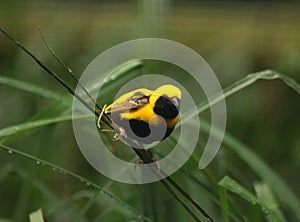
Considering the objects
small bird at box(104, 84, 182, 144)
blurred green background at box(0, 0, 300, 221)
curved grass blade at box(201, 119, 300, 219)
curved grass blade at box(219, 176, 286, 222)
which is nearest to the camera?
small bird at box(104, 84, 182, 144)

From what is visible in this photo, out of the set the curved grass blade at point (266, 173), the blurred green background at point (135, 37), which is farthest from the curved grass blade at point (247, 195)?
the curved grass blade at point (266, 173)

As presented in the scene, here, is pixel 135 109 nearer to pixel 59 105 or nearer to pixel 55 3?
pixel 59 105

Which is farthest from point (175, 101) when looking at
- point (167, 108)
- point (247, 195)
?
point (247, 195)

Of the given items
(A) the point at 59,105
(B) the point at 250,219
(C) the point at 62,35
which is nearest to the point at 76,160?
(C) the point at 62,35

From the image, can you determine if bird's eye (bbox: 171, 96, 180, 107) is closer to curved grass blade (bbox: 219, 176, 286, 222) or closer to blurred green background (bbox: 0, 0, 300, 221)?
curved grass blade (bbox: 219, 176, 286, 222)

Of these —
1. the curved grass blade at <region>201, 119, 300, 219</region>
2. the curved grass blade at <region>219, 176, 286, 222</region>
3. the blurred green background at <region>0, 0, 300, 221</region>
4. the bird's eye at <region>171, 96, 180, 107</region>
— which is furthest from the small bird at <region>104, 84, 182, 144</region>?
the curved grass blade at <region>201, 119, 300, 219</region>

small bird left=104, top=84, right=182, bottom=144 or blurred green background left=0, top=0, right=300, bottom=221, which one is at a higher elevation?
blurred green background left=0, top=0, right=300, bottom=221

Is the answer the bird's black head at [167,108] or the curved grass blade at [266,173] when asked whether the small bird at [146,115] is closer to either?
the bird's black head at [167,108]
